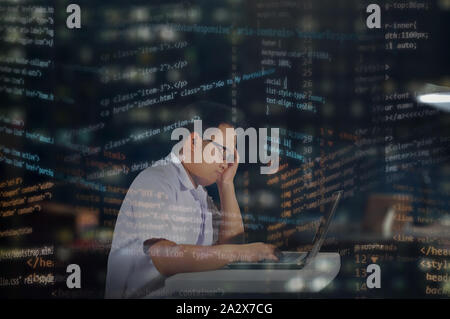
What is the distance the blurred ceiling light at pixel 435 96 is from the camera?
9.88 feet

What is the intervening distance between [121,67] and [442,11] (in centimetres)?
220

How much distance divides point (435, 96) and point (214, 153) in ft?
5.03

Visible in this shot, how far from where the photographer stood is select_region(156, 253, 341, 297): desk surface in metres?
2.92

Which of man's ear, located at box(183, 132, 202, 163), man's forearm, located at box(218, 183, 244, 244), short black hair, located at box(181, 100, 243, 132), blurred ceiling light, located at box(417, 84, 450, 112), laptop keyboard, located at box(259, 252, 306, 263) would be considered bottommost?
laptop keyboard, located at box(259, 252, 306, 263)

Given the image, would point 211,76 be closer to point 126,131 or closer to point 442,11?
point 126,131

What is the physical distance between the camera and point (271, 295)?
3021mm

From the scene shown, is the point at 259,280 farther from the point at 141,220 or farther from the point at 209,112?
the point at 209,112

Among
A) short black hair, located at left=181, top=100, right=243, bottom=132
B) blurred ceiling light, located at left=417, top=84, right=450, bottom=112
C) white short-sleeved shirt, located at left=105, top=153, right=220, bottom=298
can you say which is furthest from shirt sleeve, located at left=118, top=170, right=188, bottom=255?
blurred ceiling light, located at left=417, top=84, right=450, bottom=112

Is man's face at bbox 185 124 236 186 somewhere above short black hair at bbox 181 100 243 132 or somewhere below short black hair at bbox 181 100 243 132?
below

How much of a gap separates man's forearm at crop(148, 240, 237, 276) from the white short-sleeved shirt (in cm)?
4

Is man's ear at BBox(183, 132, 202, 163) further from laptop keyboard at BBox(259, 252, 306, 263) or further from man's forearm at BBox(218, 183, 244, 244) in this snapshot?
laptop keyboard at BBox(259, 252, 306, 263)

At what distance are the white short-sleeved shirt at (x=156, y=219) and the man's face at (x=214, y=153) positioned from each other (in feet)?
0.32

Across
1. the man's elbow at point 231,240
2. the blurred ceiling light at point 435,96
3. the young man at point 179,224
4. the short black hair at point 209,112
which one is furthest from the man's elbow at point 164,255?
the blurred ceiling light at point 435,96
